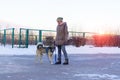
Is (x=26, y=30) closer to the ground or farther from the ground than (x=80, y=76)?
farther from the ground

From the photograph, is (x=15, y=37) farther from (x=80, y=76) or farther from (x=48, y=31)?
(x=80, y=76)

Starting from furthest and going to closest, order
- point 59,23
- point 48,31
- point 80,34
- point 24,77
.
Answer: point 80,34
point 48,31
point 59,23
point 24,77

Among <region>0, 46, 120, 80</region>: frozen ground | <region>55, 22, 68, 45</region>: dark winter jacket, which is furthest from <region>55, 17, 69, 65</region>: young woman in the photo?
<region>0, 46, 120, 80</region>: frozen ground

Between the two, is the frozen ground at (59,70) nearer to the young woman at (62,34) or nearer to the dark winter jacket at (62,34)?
the young woman at (62,34)

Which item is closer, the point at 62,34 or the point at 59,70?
the point at 59,70

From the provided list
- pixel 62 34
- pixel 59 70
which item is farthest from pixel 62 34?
pixel 59 70

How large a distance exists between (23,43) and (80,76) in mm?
19172

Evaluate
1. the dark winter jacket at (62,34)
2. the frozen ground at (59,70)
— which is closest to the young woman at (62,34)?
the dark winter jacket at (62,34)

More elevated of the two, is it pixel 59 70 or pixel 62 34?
pixel 62 34

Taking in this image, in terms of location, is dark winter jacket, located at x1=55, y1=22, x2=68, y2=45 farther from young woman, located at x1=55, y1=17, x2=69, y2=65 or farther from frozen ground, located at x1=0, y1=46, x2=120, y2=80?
frozen ground, located at x1=0, y1=46, x2=120, y2=80

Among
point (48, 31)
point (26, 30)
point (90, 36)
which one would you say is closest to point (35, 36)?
point (48, 31)

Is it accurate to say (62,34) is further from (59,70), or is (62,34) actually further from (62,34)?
(59,70)

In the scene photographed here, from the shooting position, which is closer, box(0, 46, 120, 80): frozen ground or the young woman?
box(0, 46, 120, 80): frozen ground

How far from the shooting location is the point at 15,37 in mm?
29547
